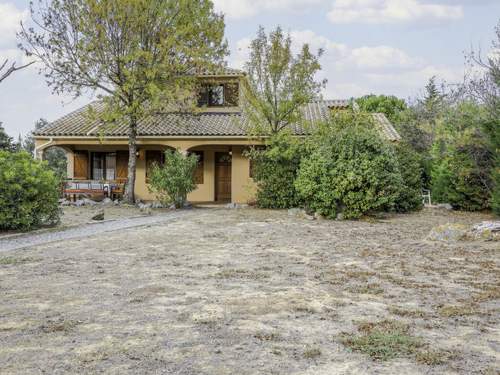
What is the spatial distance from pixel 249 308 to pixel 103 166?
20.0m

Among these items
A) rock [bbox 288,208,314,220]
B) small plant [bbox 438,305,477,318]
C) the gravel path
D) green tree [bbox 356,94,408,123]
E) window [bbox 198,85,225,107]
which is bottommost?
small plant [bbox 438,305,477,318]

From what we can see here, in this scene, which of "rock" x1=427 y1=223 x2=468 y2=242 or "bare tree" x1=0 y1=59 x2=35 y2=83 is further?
"rock" x1=427 y1=223 x2=468 y2=242

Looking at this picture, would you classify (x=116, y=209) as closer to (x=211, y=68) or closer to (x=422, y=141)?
(x=211, y=68)

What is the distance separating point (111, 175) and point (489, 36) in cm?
1777

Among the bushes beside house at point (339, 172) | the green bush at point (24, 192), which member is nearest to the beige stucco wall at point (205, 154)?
the bushes beside house at point (339, 172)

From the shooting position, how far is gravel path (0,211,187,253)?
1008cm

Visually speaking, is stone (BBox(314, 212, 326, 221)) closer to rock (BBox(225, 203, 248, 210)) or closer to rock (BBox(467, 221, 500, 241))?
rock (BBox(225, 203, 248, 210))

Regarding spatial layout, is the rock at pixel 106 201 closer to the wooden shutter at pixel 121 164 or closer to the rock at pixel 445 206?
the wooden shutter at pixel 121 164

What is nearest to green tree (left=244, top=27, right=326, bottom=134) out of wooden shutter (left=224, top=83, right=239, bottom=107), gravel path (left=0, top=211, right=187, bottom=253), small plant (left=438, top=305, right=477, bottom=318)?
wooden shutter (left=224, top=83, right=239, bottom=107)

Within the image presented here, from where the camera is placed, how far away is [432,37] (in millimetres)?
14445

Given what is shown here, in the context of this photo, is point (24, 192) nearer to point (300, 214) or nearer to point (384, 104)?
point (300, 214)

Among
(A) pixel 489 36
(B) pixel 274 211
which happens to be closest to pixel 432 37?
(A) pixel 489 36

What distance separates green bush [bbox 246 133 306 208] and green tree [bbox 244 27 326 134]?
1.87m

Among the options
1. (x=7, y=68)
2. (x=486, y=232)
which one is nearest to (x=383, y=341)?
(x=486, y=232)
